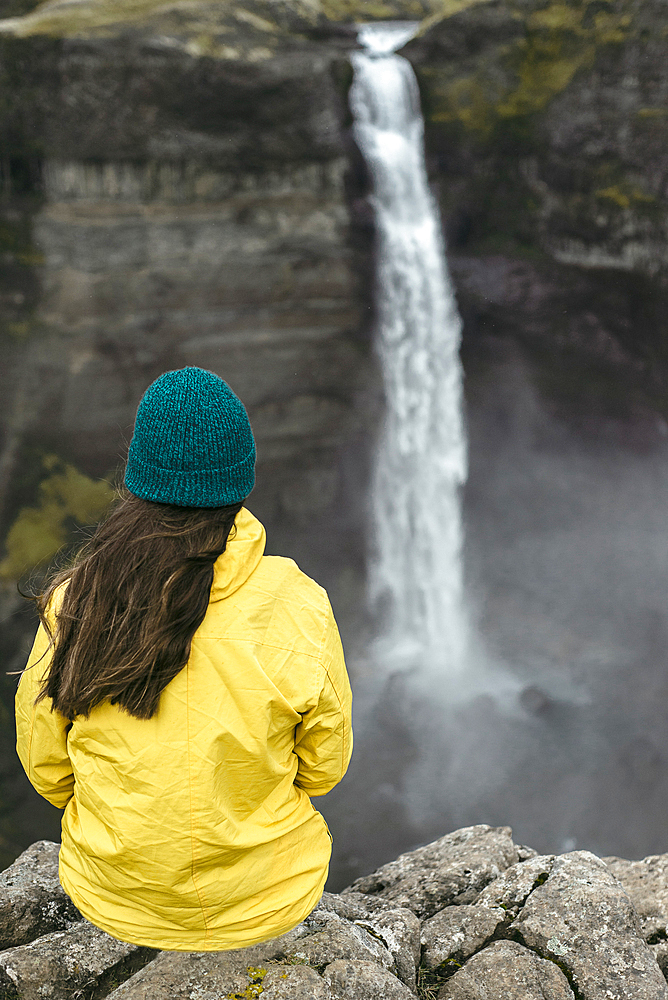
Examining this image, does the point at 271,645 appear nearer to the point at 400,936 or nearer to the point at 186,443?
the point at 186,443

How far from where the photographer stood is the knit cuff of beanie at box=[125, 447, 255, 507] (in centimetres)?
193

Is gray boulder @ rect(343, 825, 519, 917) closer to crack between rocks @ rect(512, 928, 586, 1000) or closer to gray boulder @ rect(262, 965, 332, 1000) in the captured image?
crack between rocks @ rect(512, 928, 586, 1000)

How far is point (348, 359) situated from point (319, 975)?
39.5 feet

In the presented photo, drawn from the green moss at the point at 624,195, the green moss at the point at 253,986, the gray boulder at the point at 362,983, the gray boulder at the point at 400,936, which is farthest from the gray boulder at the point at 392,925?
the green moss at the point at 624,195

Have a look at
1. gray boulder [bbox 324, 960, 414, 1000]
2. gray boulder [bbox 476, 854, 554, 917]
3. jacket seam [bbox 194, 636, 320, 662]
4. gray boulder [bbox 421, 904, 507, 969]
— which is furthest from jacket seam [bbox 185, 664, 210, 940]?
gray boulder [bbox 476, 854, 554, 917]

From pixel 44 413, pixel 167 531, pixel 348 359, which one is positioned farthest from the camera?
pixel 348 359

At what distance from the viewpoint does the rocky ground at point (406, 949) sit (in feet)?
8.77

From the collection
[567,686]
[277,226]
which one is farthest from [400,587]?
[277,226]

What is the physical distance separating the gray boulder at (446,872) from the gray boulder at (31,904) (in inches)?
66.4

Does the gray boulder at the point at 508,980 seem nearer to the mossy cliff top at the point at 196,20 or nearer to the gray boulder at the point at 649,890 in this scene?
the gray boulder at the point at 649,890

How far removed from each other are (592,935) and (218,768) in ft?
7.22

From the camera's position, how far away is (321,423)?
14.0m

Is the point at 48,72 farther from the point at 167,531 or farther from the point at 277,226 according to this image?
the point at 167,531

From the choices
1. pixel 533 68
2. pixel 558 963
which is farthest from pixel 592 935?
pixel 533 68
